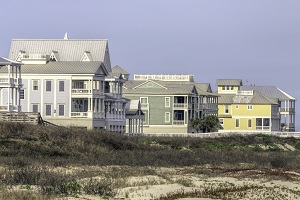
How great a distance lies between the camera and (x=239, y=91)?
148625 millimetres

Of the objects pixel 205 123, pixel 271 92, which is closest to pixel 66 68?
pixel 205 123

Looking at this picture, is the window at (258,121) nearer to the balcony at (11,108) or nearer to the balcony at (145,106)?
the balcony at (145,106)

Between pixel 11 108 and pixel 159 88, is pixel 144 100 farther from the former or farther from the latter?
pixel 11 108

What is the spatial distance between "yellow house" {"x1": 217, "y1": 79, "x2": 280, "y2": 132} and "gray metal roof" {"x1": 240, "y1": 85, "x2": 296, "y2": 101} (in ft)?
26.6

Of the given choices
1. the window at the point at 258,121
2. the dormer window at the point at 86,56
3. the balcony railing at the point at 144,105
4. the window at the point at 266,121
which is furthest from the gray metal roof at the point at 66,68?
the window at the point at 258,121

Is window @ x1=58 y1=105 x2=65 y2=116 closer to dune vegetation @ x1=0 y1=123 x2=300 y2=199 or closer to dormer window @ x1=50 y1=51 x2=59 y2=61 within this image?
dormer window @ x1=50 y1=51 x2=59 y2=61

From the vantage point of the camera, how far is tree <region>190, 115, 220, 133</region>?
118000mm

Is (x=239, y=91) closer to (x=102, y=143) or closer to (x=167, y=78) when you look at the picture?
(x=167, y=78)

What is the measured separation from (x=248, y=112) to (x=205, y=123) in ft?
81.4

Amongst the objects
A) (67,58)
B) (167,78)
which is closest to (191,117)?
(167,78)

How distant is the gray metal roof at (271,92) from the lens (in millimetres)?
156750

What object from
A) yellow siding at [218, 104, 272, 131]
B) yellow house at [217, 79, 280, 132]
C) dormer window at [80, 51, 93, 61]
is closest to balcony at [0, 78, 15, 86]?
dormer window at [80, 51, 93, 61]

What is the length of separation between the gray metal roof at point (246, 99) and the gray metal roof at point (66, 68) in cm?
4977

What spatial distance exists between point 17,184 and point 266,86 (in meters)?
132
